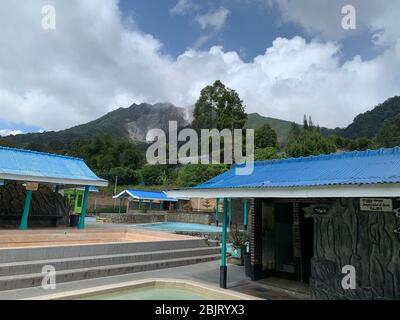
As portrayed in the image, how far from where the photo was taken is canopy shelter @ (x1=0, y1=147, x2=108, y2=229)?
1346 cm

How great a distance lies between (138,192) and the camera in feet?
109

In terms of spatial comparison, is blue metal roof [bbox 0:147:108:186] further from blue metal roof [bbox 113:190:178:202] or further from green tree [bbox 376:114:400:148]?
green tree [bbox 376:114:400:148]

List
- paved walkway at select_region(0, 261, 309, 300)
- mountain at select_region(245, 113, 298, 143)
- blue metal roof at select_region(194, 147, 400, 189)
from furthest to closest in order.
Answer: mountain at select_region(245, 113, 298, 143)
paved walkway at select_region(0, 261, 309, 300)
blue metal roof at select_region(194, 147, 400, 189)

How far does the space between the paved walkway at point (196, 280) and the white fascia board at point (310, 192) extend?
8.20 feet

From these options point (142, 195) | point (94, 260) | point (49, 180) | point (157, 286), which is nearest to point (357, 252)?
point (157, 286)

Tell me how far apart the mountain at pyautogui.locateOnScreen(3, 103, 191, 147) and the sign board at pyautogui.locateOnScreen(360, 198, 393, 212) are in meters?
85.5

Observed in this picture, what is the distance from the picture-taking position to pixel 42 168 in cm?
1486

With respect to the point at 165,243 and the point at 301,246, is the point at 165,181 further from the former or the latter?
the point at 301,246

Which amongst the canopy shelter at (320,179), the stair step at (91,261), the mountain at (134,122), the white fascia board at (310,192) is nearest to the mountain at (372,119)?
the mountain at (134,122)

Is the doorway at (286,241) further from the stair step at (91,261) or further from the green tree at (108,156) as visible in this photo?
the green tree at (108,156)

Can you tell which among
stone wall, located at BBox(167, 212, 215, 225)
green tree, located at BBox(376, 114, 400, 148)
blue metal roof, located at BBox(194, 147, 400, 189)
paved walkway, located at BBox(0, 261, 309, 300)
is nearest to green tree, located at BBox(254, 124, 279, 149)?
green tree, located at BBox(376, 114, 400, 148)

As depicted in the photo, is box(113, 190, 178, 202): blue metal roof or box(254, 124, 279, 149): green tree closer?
box(113, 190, 178, 202): blue metal roof
